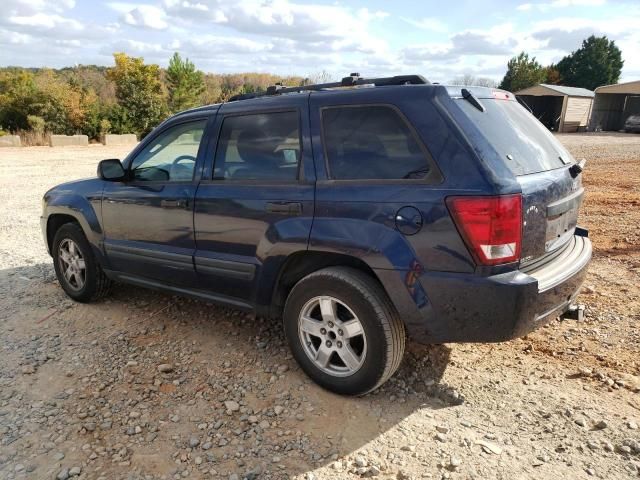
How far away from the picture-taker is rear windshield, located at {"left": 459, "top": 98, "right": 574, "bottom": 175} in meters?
2.77

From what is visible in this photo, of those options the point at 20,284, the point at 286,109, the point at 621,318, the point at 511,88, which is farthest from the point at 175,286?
the point at 511,88

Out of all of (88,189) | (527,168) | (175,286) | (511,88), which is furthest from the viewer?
(511,88)

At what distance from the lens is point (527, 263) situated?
274 centimetres

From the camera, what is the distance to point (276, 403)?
311 cm

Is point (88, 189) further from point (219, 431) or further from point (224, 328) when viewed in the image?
point (219, 431)

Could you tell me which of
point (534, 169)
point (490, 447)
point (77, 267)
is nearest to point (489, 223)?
point (534, 169)

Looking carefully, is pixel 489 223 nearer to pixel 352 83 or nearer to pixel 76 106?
pixel 352 83

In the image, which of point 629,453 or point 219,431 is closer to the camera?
point 629,453

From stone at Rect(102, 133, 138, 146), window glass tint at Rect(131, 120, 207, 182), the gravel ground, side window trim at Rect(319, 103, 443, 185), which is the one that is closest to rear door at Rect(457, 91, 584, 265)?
side window trim at Rect(319, 103, 443, 185)

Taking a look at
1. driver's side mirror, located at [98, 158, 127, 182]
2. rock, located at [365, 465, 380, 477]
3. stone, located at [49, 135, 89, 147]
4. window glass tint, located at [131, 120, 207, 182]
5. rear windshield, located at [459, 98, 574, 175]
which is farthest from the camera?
stone, located at [49, 135, 89, 147]

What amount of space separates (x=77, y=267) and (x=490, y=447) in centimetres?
387

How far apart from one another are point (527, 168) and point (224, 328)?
2.64 meters

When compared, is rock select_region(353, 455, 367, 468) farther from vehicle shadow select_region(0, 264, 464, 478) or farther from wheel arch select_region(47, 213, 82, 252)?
wheel arch select_region(47, 213, 82, 252)

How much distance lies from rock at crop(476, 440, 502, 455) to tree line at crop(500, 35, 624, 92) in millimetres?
48152
